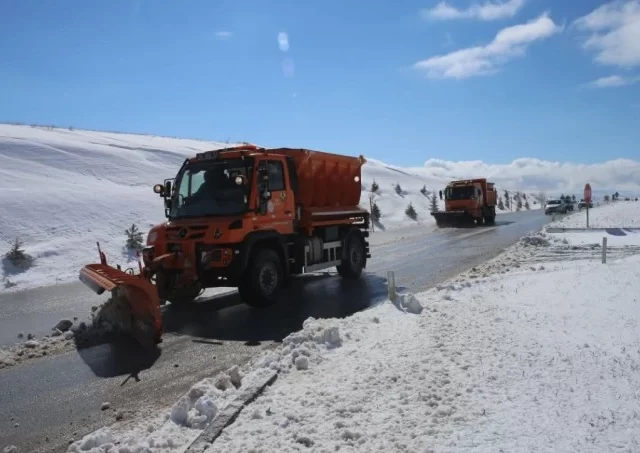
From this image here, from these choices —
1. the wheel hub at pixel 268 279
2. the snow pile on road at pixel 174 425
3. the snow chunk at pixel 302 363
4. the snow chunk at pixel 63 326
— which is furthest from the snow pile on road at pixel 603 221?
the snow pile on road at pixel 174 425

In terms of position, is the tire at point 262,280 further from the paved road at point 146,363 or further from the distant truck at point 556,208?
the distant truck at point 556,208

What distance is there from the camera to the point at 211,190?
981 centimetres

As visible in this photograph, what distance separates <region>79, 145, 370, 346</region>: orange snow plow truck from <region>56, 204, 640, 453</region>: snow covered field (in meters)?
2.67

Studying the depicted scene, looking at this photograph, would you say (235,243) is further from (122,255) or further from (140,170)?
(140,170)

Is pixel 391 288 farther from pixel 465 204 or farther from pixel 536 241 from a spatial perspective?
pixel 465 204

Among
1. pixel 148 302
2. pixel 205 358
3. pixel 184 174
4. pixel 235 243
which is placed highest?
pixel 184 174

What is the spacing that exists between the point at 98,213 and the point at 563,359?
62.7ft

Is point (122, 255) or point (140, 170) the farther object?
point (140, 170)

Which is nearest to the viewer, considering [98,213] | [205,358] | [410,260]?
[205,358]

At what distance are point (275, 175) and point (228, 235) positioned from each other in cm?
181

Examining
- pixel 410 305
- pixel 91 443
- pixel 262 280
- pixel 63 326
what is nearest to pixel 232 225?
pixel 262 280

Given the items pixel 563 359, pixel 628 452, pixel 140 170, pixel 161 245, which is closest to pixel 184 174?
pixel 161 245

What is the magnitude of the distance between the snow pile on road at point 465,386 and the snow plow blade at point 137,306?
8.06 feet

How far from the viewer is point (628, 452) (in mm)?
3383
